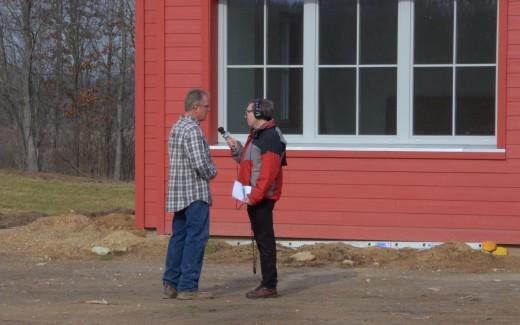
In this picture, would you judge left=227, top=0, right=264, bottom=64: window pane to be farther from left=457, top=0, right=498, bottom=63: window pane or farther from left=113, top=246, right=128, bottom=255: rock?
left=113, top=246, right=128, bottom=255: rock

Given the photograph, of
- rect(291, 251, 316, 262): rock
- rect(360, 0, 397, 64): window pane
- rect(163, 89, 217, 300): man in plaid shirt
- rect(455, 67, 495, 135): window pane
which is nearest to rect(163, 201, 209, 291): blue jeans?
rect(163, 89, 217, 300): man in plaid shirt

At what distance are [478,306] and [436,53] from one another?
13.4ft

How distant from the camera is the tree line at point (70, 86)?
33250 millimetres

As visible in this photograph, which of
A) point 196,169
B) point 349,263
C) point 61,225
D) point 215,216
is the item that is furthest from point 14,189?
point 196,169

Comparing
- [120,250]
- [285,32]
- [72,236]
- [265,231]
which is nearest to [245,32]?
[285,32]

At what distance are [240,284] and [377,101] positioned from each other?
10.7 feet

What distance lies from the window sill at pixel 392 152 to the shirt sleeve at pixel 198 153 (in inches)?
128

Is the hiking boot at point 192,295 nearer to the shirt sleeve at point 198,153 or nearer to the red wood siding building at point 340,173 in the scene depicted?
the shirt sleeve at point 198,153

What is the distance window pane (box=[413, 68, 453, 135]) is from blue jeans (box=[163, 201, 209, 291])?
3.98 meters

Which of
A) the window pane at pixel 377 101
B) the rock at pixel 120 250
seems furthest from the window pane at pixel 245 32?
the rock at pixel 120 250

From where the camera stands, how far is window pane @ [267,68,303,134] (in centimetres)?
1205

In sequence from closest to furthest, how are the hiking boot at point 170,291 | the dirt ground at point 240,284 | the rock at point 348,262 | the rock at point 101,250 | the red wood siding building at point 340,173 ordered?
the dirt ground at point 240,284 → the hiking boot at point 170,291 → the rock at point 348,262 → the red wood siding building at point 340,173 → the rock at point 101,250

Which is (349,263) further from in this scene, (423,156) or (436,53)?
(436,53)

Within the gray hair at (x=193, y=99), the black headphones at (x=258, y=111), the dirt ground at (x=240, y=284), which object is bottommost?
the dirt ground at (x=240, y=284)
